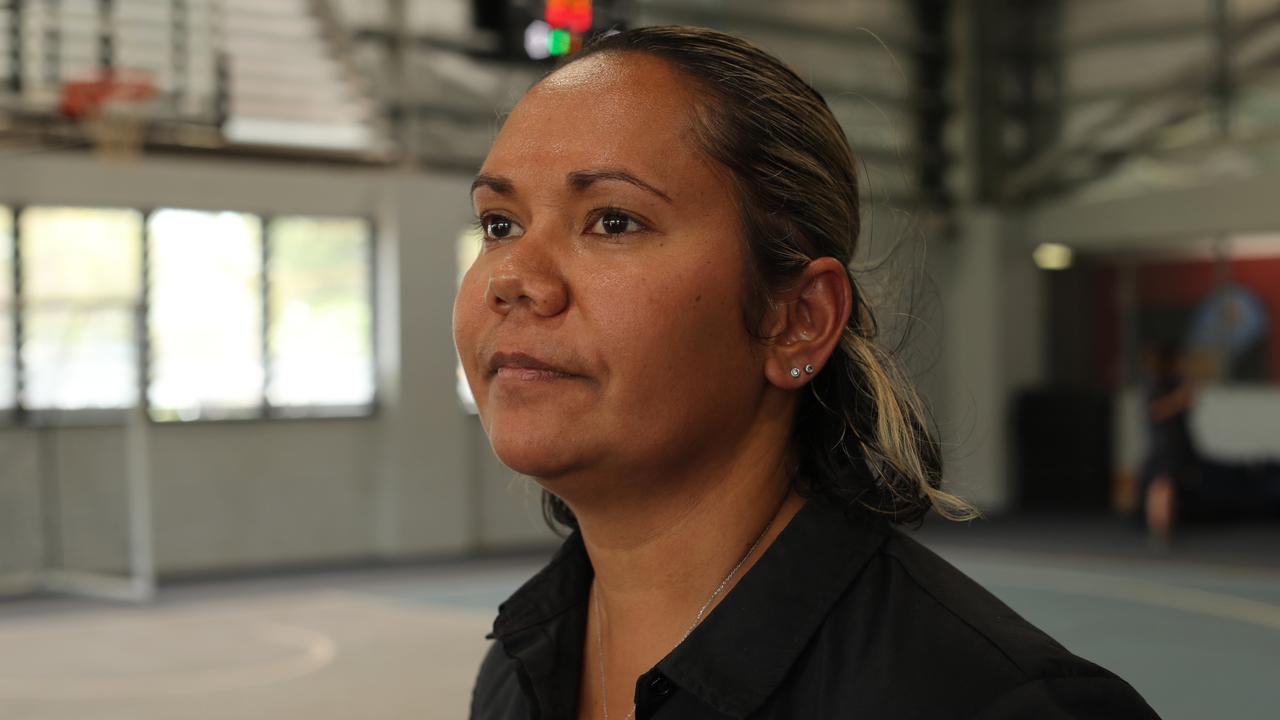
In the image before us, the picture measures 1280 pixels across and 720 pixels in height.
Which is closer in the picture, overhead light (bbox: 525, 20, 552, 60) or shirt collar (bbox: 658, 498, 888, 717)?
shirt collar (bbox: 658, 498, 888, 717)

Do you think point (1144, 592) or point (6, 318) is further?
point (6, 318)

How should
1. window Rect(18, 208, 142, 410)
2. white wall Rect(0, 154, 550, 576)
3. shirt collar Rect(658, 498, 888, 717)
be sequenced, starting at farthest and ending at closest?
white wall Rect(0, 154, 550, 576) → window Rect(18, 208, 142, 410) → shirt collar Rect(658, 498, 888, 717)

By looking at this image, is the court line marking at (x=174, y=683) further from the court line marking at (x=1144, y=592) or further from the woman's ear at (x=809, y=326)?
the woman's ear at (x=809, y=326)

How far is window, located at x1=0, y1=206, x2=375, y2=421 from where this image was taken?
27.6 feet

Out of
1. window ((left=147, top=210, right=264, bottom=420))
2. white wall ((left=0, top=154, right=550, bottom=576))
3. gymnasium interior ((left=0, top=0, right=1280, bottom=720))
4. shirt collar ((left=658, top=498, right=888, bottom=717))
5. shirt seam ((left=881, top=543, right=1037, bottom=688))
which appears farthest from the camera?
window ((left=147, top=210, right=264, bottom=420))

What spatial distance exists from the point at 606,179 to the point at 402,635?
5666mm

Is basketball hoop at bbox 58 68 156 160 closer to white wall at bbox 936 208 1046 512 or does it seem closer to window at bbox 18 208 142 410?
window at bbox 18 208 142 410

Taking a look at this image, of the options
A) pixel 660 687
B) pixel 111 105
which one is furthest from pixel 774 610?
pixel 111 105

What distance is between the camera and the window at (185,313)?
8.41 m

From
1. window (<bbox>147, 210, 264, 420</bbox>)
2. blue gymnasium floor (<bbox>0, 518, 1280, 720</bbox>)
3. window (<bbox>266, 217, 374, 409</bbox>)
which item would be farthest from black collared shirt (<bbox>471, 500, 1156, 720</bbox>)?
window (<bbox>266, 217, 374, 409</bbox>)

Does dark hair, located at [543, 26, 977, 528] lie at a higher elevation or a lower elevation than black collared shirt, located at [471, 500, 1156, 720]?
higher

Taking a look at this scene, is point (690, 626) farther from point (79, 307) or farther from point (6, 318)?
point (6, 318)

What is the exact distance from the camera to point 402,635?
6.47 m

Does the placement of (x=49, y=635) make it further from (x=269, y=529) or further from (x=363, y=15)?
(x=363, y=15)
